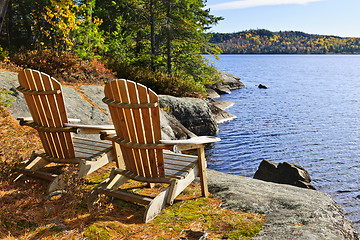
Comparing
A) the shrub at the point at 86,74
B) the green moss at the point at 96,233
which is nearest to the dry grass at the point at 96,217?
the green moss at the point at 96,233

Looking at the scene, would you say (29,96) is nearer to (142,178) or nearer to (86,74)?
(142,178)

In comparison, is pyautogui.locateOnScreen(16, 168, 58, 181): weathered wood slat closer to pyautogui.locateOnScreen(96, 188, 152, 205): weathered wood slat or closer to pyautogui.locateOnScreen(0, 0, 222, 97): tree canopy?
pyautogui.locateOnScreen(96, 188, 152, 205): weathered wood slat

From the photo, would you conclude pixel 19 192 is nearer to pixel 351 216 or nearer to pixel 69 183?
pixel 69 183

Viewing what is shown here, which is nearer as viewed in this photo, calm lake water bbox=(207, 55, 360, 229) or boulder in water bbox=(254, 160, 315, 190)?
boulder in water bbox=(254, 160, 315, 190)

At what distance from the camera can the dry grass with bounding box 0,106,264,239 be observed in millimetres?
3033

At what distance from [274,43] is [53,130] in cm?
16901

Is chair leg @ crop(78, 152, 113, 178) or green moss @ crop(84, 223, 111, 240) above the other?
chair leg @ crop(78, 152, 113, 178)

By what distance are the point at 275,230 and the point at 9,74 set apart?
8.06 metres

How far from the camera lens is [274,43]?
6289 inches

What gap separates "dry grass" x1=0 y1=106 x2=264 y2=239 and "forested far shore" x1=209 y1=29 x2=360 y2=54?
155 meters

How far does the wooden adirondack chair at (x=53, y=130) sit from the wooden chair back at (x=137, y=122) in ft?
2.17

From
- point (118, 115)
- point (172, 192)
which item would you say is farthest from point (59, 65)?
point (172, 192)

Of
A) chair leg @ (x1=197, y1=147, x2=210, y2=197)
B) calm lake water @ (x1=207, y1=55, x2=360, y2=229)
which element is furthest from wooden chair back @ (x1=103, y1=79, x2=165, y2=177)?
calm lake water @ (x1=207, y1=55, x2=360, y2=229)

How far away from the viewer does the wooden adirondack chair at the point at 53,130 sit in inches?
152
